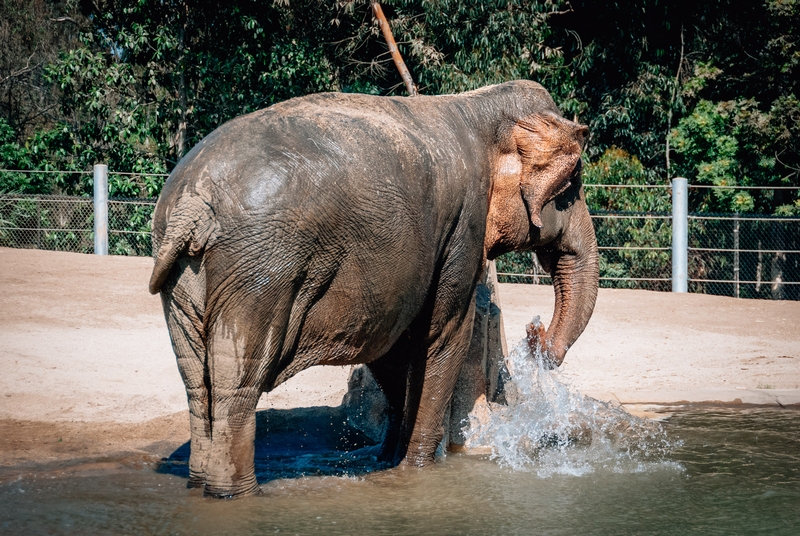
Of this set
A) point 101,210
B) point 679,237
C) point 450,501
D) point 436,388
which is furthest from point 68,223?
point 450,501

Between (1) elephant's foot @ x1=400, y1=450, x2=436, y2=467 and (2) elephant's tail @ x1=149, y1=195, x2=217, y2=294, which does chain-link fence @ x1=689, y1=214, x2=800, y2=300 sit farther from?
(2) elephant's tail @ x1=149, y1=195, x2=217, y2=294

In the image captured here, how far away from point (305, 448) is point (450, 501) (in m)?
1.73

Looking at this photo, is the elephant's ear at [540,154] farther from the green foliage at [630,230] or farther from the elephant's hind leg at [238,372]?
the green foliage at [630,230]

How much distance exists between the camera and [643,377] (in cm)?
905

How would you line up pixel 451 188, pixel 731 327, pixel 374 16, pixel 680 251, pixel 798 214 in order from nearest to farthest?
pixel 451 188
pixel 731 327
pixel 680 251
pixel 798 214
pixel 374 16

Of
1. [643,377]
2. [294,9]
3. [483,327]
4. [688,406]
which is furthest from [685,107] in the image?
[483,327]

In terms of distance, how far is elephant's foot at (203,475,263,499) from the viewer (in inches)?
187

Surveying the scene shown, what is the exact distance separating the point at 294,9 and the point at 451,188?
42.6 ft

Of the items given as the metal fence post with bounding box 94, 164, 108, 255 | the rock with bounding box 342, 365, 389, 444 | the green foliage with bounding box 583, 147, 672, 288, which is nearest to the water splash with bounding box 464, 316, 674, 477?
the rock with bounding box 342, 365, 389, 444

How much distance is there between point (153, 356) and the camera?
28.5 ft

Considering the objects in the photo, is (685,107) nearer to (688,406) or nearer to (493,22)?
(493,22)

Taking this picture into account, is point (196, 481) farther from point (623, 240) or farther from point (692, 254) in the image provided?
point (692, 254)

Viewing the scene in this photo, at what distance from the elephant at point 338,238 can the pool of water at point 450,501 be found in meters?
0.25

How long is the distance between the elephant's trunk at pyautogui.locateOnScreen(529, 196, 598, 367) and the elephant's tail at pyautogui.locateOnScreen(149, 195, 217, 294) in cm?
271
